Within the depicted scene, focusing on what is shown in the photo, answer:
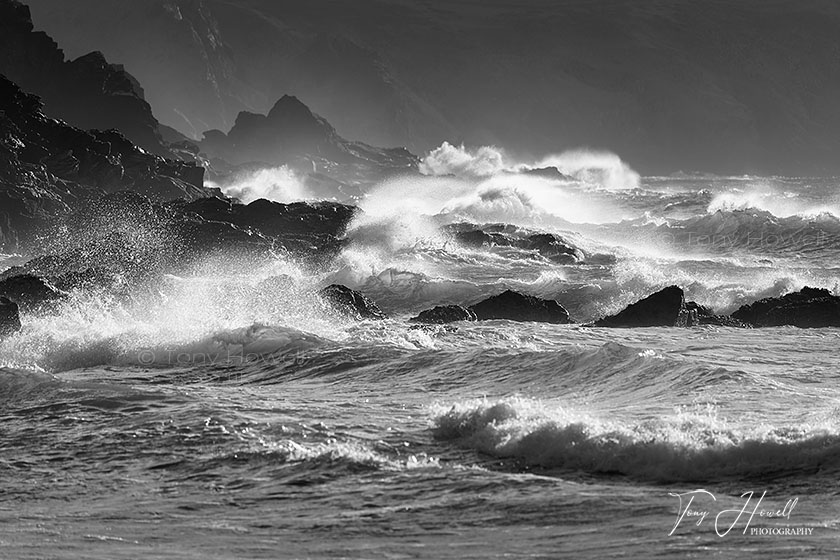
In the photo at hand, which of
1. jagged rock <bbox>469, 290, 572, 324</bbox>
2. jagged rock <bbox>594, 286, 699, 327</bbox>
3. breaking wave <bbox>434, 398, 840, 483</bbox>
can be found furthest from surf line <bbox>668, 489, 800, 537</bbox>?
jagged rock <bbox>469, 290, 572, 324</bbox>

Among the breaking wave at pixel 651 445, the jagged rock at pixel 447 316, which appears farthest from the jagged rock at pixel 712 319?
the breaking wave at pixel 651 445

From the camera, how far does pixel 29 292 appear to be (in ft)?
76.9

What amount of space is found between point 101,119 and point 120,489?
64239 millimetres

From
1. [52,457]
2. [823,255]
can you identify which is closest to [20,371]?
[52,457]

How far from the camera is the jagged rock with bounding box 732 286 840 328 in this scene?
22562 millimetres

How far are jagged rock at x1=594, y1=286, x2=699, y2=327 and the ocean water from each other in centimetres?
84

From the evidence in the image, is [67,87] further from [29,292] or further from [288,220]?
[29,292]

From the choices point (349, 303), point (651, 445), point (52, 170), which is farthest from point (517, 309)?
point (52, 170)

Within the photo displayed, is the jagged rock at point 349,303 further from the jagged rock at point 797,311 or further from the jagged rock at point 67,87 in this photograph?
the jagged rock at point 67,87

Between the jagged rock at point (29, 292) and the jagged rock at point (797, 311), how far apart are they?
13202 mm

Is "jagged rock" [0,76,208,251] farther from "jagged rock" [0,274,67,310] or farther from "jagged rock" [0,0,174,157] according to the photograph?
"jagged rock" [0,0,174,157]

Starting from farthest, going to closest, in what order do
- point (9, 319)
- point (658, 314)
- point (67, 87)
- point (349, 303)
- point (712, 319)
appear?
point (67, 87)
point (349, 303)
point (712, 319)
point (658, 314)
point (9, 319)

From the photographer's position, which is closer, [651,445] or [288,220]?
[651,445]

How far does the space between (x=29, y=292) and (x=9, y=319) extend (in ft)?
9.99
